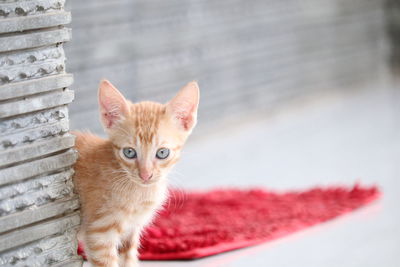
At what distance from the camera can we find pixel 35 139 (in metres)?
1.78

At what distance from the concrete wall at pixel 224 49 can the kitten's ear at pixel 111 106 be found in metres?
1.66

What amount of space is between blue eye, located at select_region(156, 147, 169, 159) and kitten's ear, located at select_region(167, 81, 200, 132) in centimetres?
12

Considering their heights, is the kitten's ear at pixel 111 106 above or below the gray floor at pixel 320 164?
above

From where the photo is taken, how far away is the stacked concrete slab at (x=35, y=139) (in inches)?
67.2

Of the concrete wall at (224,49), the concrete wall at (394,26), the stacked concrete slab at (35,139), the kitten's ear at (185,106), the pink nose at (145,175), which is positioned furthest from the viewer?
the concrete wall at (394,26)

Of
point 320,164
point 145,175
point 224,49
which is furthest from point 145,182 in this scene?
point 224,49

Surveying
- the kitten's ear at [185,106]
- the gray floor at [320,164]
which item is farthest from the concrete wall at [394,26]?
the kitten's ear at [185,106]

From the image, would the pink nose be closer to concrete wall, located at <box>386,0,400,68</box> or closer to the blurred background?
the blurred background

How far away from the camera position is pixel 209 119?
176 inches

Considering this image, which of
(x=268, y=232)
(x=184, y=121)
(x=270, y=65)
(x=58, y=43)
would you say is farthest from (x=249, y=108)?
(x=58, y=43)

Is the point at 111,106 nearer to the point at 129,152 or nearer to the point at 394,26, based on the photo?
the point at 129,152

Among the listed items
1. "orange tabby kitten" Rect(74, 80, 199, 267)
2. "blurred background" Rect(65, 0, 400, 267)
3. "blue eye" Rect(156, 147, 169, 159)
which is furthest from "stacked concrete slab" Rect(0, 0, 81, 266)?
"blurred background" Rect(65, 0, 400, 267)

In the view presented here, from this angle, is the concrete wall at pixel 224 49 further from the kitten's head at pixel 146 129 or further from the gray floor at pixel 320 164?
the kitten's head at pixel 146 129

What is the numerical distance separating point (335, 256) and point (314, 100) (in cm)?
271
